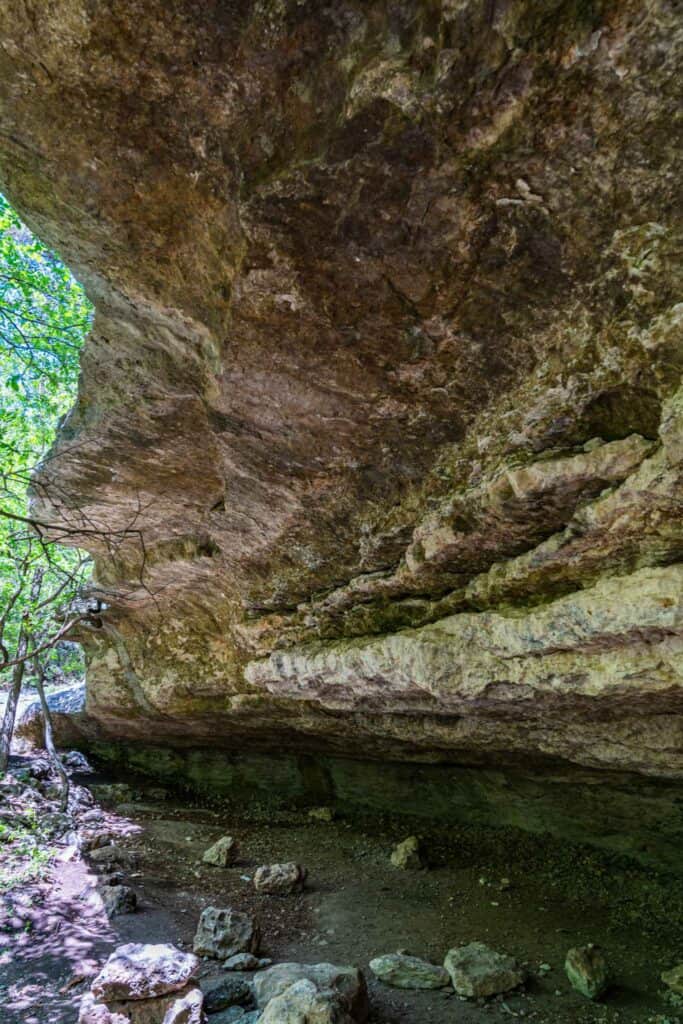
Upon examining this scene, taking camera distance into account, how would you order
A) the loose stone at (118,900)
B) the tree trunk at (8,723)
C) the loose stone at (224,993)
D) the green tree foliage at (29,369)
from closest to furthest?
the loose stone at (224,993), the loose stone at (118,900), the green tree foliage at (29,369), the tree trunk at (8,723)

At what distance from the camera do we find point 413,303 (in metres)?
3.57

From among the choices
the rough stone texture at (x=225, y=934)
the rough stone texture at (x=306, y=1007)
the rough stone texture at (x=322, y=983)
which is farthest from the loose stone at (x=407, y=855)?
the rough stone texture at (x=306, y=1007)

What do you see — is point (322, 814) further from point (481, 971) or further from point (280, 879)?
point (481, 971)

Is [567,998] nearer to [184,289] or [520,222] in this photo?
[520,222]

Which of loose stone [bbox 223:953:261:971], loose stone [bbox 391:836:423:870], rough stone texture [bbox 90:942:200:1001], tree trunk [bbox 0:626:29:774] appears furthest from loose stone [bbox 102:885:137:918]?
tree trunk [bbox 0:626:29:774]

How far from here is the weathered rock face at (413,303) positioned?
8.98ft

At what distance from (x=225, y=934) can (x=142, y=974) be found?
4.62ft

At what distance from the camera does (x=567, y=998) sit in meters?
4.91

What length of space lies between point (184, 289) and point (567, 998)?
595 cm

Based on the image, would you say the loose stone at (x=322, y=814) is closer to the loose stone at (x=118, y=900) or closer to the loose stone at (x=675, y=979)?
the loose stone at (x=118, y=900)

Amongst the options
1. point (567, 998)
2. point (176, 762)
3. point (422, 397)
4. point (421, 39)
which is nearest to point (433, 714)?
point (567, 998)

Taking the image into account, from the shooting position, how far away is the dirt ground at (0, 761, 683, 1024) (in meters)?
4.95

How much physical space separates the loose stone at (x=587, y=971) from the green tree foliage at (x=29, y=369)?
19.8 ft

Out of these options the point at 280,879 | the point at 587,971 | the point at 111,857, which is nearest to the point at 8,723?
the point at 111,857
